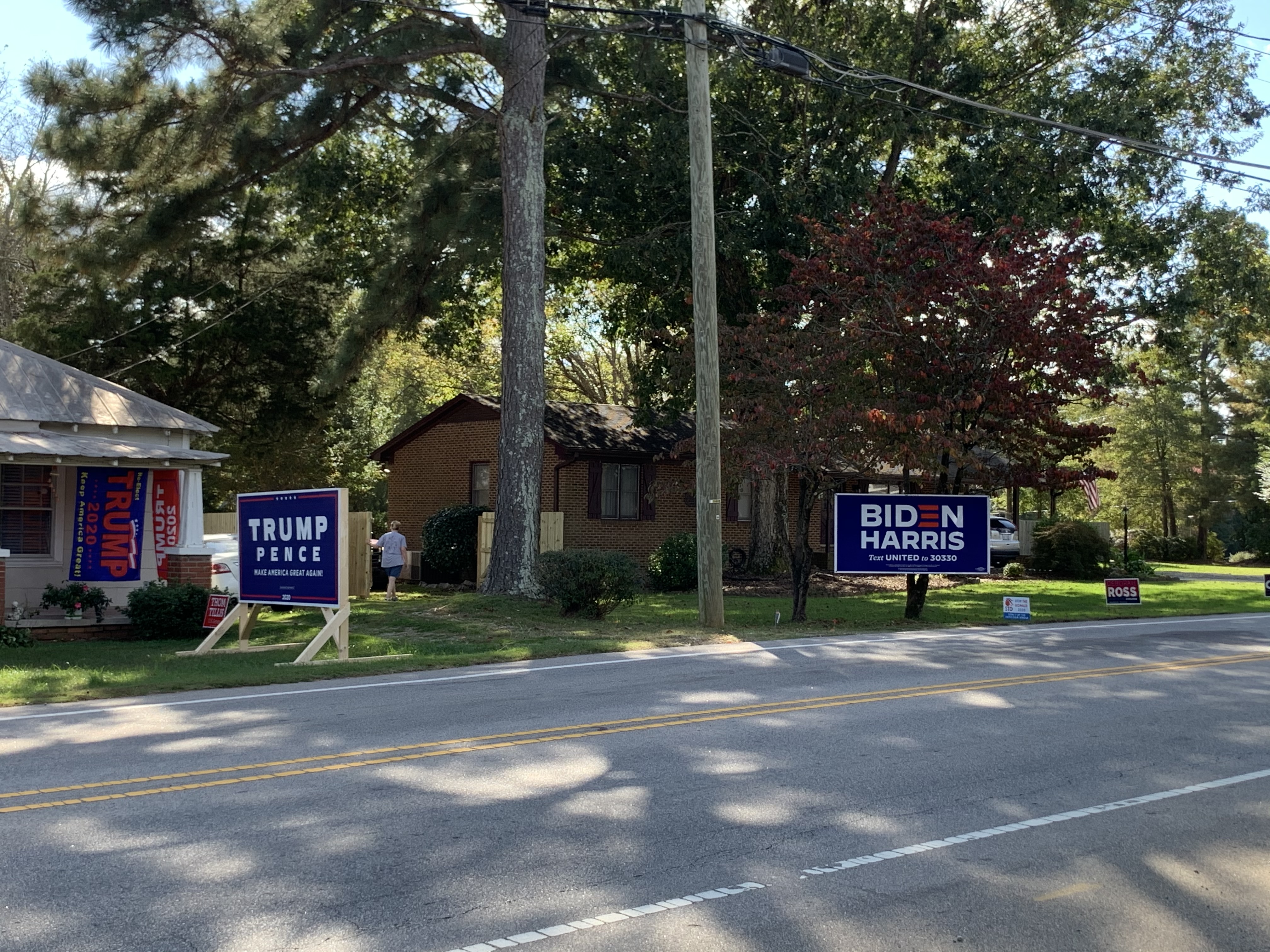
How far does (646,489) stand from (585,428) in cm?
224

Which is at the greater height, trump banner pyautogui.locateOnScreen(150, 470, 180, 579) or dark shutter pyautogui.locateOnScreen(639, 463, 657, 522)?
dark shutter pyautogui.locateOnScreen(639, 463, 657, 522)

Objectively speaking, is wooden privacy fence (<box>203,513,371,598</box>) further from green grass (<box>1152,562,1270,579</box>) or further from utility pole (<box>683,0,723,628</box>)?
green grass (<box>1152,562,1270,579</box>)

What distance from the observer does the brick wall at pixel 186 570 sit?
18031mm

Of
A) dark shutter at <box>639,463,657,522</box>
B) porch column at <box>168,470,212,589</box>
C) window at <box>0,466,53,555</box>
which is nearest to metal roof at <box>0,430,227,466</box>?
porch column at <box>168,470,212,589</box>

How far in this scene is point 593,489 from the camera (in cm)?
3056

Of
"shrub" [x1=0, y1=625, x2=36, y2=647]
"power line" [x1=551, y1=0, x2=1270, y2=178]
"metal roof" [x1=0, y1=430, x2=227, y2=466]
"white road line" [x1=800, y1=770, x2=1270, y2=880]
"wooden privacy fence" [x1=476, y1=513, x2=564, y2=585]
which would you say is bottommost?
"white road line" [x1=800, y1=770, x2=1270, y2=880]

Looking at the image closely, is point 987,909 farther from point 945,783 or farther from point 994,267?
point 994,267

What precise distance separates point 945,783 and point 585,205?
20.6m

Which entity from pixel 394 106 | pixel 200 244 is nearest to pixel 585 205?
pixel 394 106

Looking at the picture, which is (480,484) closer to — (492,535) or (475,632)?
(492,535)

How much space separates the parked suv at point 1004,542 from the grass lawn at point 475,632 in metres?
7.49

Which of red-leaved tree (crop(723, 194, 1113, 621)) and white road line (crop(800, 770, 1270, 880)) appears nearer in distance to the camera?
white road line (crop(800, 770, 1270, 880))

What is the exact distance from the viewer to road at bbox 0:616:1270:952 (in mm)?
5133

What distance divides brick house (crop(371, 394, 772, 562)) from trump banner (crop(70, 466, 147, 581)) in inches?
495
